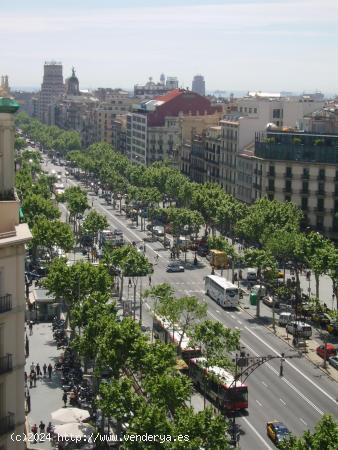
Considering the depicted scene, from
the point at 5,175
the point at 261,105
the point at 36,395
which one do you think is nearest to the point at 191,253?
the point at 261,105

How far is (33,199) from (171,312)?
50240mm

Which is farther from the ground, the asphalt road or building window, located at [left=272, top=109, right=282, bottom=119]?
building window, located at [left=272, top=109, right=282, bottom=119]

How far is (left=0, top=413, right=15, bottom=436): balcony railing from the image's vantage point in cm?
3137

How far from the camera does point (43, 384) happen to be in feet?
201

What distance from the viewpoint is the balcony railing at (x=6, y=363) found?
31469 mm

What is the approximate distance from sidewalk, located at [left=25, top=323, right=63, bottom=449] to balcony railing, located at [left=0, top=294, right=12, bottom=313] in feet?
64.8

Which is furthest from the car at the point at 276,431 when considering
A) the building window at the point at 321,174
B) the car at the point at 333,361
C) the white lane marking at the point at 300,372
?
the building window at the point at 321,174

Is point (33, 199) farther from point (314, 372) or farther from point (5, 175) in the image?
point (5, 175)

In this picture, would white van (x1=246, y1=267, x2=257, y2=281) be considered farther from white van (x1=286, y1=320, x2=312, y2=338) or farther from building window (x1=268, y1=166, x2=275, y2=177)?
building window (x1=268, y1=166, x2=275, y2=177)

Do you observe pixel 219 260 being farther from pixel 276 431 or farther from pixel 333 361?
pixel 276 431

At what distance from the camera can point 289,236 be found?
9269cm

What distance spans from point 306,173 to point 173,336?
60.5 metres

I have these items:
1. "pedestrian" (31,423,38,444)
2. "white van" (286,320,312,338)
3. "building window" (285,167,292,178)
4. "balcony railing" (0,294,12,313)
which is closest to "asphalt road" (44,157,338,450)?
"white van" (286,320,312,338)

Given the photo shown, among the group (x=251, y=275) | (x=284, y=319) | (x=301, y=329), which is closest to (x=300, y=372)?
(x=301, y=329)
